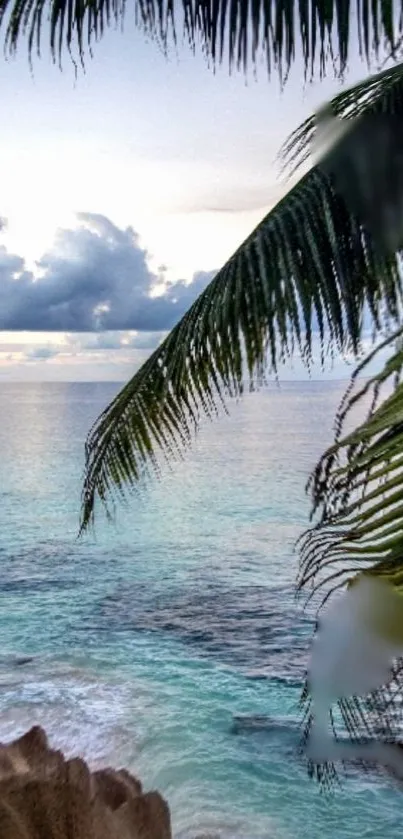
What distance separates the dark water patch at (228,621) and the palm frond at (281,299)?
1323 cm

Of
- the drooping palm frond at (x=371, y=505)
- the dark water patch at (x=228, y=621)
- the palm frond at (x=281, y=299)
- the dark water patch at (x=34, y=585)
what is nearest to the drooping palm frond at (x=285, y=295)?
the palm frond at (x=281, y=299)

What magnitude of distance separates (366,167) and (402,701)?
2.09 m

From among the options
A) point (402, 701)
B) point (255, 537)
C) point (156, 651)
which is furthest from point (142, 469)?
point (255, 537)

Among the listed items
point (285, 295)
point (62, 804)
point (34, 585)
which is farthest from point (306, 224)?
point (34, 585)

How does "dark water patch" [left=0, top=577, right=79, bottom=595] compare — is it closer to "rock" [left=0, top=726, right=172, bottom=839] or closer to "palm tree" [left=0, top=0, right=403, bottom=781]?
"rock" [left=0, top=726, right=172, bottom=839]

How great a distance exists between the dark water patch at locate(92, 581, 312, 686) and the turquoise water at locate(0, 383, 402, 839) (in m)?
0.06

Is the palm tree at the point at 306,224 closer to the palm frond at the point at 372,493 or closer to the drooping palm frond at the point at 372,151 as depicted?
the drooping palm frond at the point at 372,151

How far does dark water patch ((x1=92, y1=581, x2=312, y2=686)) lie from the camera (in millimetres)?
17734

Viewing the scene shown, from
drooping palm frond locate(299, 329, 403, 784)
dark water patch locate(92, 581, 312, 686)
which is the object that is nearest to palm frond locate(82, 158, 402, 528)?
drooping palm frond locate(299, 329, 403, 784)

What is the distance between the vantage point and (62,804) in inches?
199

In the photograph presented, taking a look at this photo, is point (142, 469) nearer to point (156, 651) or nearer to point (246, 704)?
point (246, 704)

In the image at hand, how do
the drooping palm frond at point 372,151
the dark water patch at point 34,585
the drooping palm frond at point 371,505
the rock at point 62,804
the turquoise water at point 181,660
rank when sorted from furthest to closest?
the dark water patch at point 34,585 < the turquoise water at point 181,660 < the rock at point 62,804 < the drooping palm frond at point 372,151 < the drooping palm frond at point 371,505

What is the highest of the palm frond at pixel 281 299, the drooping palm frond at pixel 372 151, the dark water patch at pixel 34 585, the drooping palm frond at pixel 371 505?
the drooping palm frond at pixel 372 151

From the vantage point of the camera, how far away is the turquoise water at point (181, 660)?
1132 centimetres
